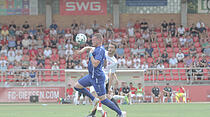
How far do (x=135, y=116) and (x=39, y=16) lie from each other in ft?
76.0

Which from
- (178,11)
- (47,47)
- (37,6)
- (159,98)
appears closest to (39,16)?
(37,6)

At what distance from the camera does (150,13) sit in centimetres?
3550

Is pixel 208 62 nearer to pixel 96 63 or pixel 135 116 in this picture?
pixel 135 116

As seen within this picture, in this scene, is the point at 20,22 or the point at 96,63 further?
the point at 20,22

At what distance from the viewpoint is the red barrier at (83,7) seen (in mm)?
34188

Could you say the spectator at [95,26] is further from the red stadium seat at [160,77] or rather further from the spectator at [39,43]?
the red stadium seat at [160,77]

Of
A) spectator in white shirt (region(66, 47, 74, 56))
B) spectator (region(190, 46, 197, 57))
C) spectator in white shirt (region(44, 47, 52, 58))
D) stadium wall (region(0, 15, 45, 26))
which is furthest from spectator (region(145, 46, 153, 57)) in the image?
stadium wall (region(0, 15, 45, 26))

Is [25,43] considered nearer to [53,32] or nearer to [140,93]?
[53,32]

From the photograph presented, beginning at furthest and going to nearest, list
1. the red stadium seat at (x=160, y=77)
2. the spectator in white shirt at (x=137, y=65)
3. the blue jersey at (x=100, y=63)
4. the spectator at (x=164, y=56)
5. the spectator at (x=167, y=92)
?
1. the spectator at (x=164, y=56)
2. the spectator in white shirt at (x=137, y=65)
3. the red stadium seat at (x=160, y=77)
4. the spectator at (x=167, y=92)
5. the blue jersey at (x=100, y=63)

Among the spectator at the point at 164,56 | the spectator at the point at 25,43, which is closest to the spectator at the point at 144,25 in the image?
the spectator at the point at 164,56

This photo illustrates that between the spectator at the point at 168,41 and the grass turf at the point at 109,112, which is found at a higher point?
the spectator at the point at 168,41

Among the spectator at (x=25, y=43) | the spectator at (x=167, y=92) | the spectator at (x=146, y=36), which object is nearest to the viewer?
the spectator at (x=167, y=92)

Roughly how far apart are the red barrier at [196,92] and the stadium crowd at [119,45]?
4.31 feet

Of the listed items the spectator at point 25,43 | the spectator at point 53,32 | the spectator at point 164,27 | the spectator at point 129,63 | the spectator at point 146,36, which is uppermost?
the spectator at point 164,27
